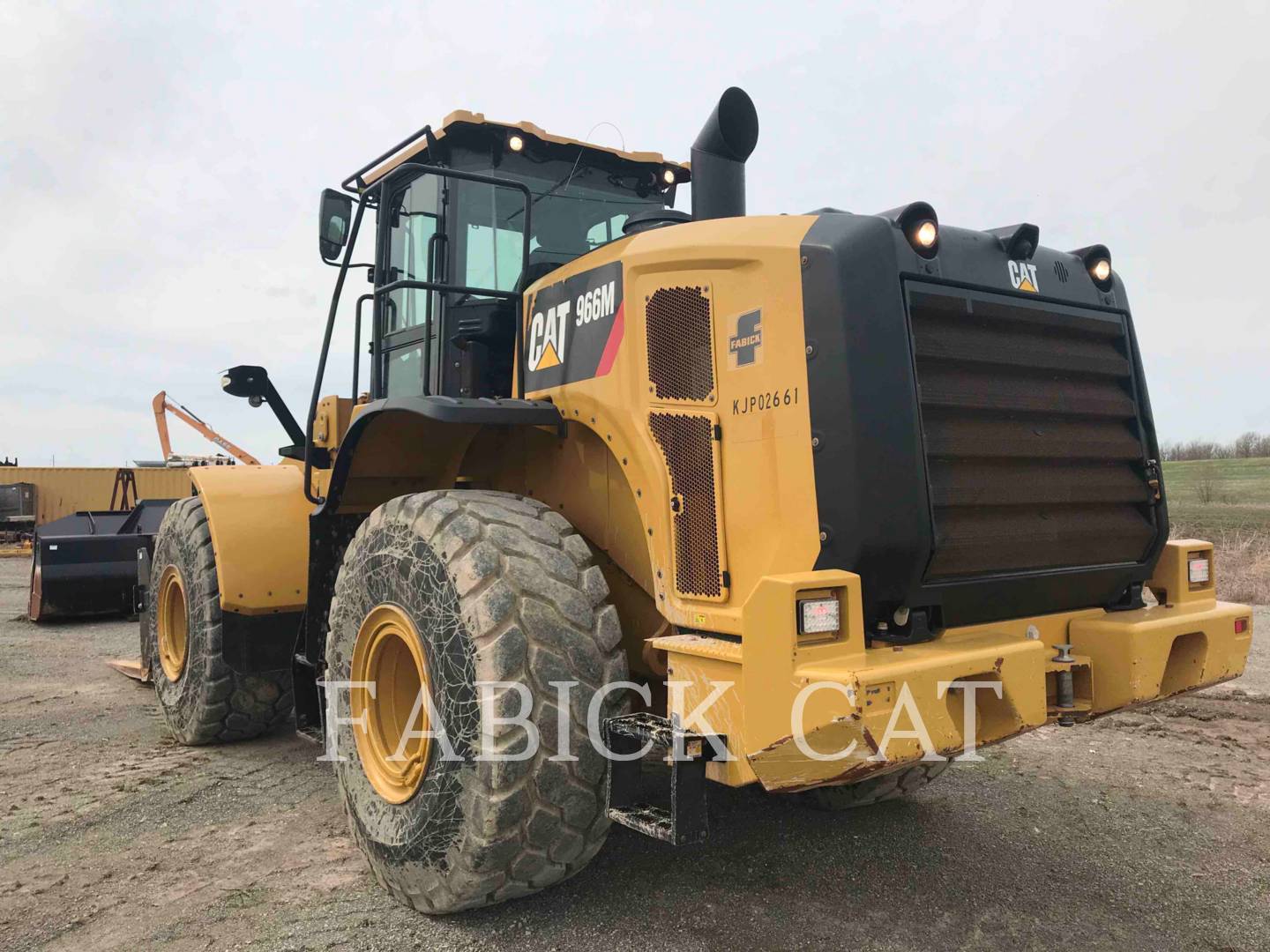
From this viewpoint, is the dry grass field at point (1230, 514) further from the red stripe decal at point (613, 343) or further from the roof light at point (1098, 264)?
the red stripe decal at point (613, 343)

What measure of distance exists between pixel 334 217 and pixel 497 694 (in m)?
2.67

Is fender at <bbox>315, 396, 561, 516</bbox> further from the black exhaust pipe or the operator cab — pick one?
the black exhaust pipe

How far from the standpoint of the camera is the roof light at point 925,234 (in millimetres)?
3016

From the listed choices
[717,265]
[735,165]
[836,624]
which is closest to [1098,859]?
[836,624]

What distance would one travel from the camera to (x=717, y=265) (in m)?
3.09

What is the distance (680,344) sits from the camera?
3.17 meters

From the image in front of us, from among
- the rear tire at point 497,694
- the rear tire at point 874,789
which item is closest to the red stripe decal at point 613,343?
the rear tire at point 497,694

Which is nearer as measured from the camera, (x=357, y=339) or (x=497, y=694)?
(x=497, y=694)

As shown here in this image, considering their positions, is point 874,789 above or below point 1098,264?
below

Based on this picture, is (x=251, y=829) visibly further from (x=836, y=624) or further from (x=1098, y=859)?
(x=1098, y=859)

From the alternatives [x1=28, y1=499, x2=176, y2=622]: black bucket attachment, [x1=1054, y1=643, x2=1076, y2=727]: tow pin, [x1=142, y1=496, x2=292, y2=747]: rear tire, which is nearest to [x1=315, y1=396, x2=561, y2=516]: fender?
[x1=142, y1=496, x2=292, y2=747]: rear tire

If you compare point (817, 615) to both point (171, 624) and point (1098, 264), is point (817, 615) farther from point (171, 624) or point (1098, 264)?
point (171, 624)

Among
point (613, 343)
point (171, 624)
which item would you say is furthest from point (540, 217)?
point (171, 624)

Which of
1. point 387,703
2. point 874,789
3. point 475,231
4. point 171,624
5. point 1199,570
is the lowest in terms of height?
point 874,789
